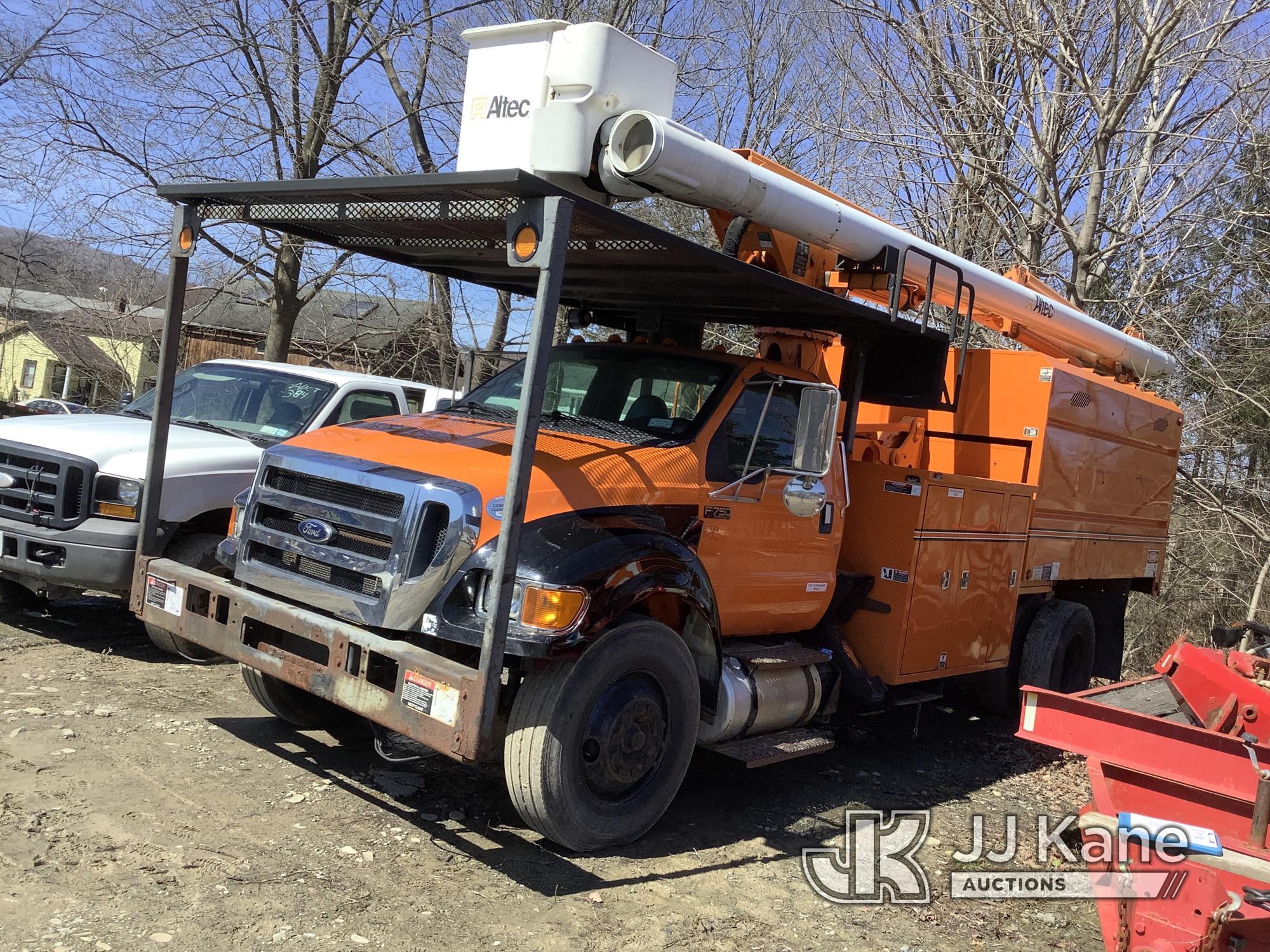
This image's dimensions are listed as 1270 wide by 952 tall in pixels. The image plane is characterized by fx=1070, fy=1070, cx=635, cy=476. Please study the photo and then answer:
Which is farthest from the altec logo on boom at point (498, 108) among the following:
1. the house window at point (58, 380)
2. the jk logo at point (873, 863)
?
the house window at point (58, 380)

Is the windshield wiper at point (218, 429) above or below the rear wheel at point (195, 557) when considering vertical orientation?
above

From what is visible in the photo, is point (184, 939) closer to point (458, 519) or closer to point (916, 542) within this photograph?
point (458, 519)

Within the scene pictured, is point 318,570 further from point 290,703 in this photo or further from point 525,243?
point 525,243

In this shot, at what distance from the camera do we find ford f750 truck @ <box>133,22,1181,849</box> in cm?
423

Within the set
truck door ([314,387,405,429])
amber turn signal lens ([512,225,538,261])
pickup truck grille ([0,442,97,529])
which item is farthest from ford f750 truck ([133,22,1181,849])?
truck door ([314,387,405,429])

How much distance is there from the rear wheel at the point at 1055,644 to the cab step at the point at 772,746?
115 inches

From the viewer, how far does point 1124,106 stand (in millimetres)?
12141

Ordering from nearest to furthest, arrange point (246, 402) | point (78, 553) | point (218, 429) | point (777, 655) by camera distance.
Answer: point (777, 655), point (78, 553), point (218, 429), point (246, 402)

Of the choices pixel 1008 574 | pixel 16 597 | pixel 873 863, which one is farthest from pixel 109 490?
pixel 1008 574

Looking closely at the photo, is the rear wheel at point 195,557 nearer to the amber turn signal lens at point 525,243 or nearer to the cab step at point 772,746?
the cab step at point 772,746

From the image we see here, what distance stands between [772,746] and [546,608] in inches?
71.7

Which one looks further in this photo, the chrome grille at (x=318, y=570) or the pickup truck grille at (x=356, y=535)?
the chrome grille at (x=318, y=570)

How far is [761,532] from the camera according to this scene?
18.0ft

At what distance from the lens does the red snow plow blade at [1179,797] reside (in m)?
3.34
